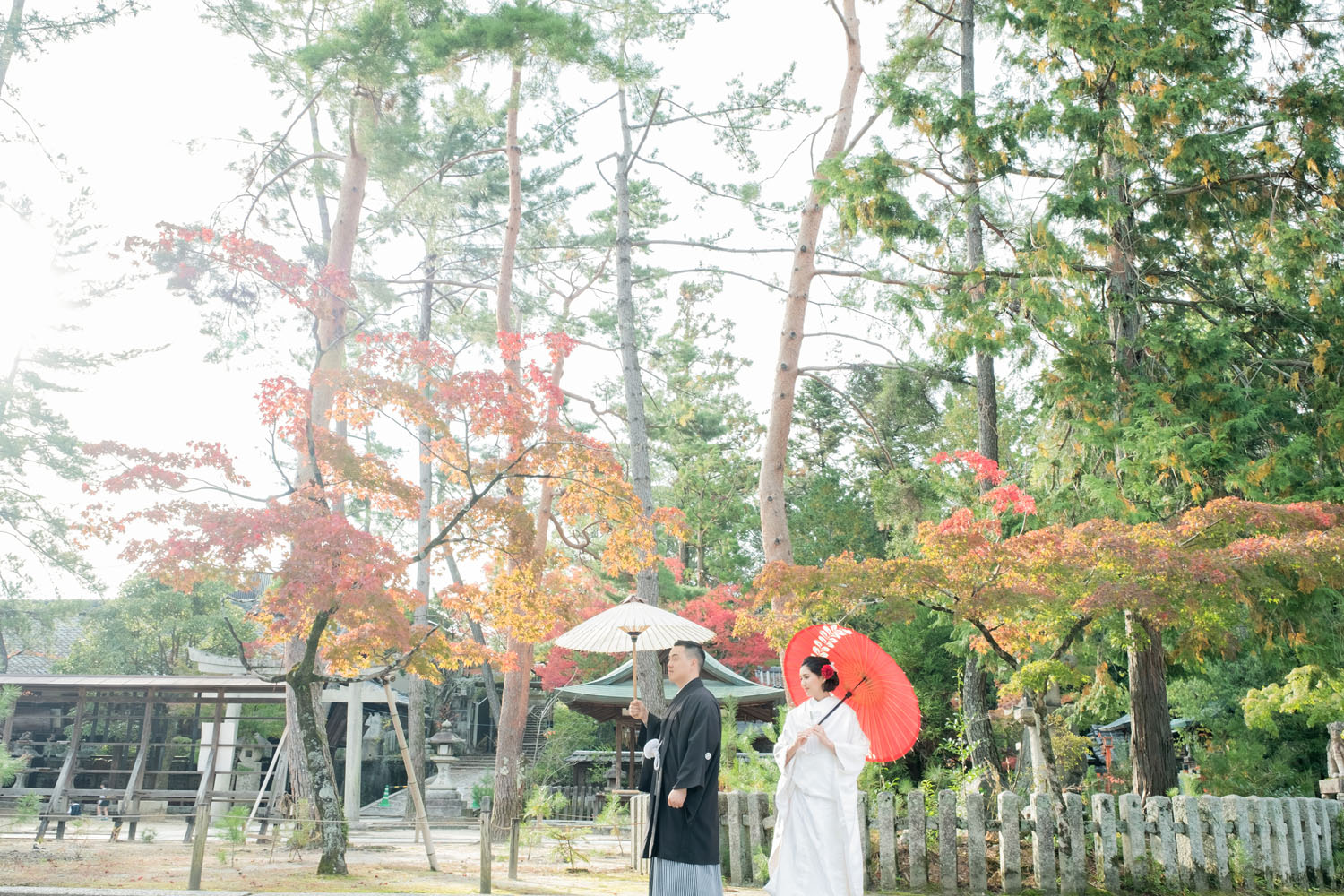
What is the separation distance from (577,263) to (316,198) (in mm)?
5161

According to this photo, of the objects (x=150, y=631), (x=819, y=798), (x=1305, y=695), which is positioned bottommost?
(x=819, y=798)

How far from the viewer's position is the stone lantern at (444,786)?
66.9 ft

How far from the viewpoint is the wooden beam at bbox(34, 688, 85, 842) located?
1179 centimetres

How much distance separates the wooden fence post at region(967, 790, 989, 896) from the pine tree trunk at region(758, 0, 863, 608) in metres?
3.93

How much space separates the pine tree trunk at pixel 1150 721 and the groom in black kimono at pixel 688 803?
6.22 meters

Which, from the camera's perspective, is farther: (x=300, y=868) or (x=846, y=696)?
(x=300, y=868)

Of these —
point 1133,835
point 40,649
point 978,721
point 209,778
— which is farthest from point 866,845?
point 40,649

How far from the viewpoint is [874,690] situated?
5.71m

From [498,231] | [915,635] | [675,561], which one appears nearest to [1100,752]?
[915,635]

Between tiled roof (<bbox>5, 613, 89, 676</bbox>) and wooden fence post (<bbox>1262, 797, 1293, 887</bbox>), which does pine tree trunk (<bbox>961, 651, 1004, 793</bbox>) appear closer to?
wooden fence post (<bbox>1262, 797, 1293, 887</bbox>)

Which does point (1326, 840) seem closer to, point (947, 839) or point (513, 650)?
point (947, 839)

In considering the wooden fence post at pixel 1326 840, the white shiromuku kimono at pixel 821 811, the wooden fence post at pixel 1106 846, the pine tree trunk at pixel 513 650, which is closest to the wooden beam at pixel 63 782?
the pine tree trunk at pixel 513 650

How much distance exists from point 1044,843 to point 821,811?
3417 millimetres

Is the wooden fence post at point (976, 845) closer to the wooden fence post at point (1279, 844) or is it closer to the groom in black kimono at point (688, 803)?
the wooden fence post at point (1279, 844)
